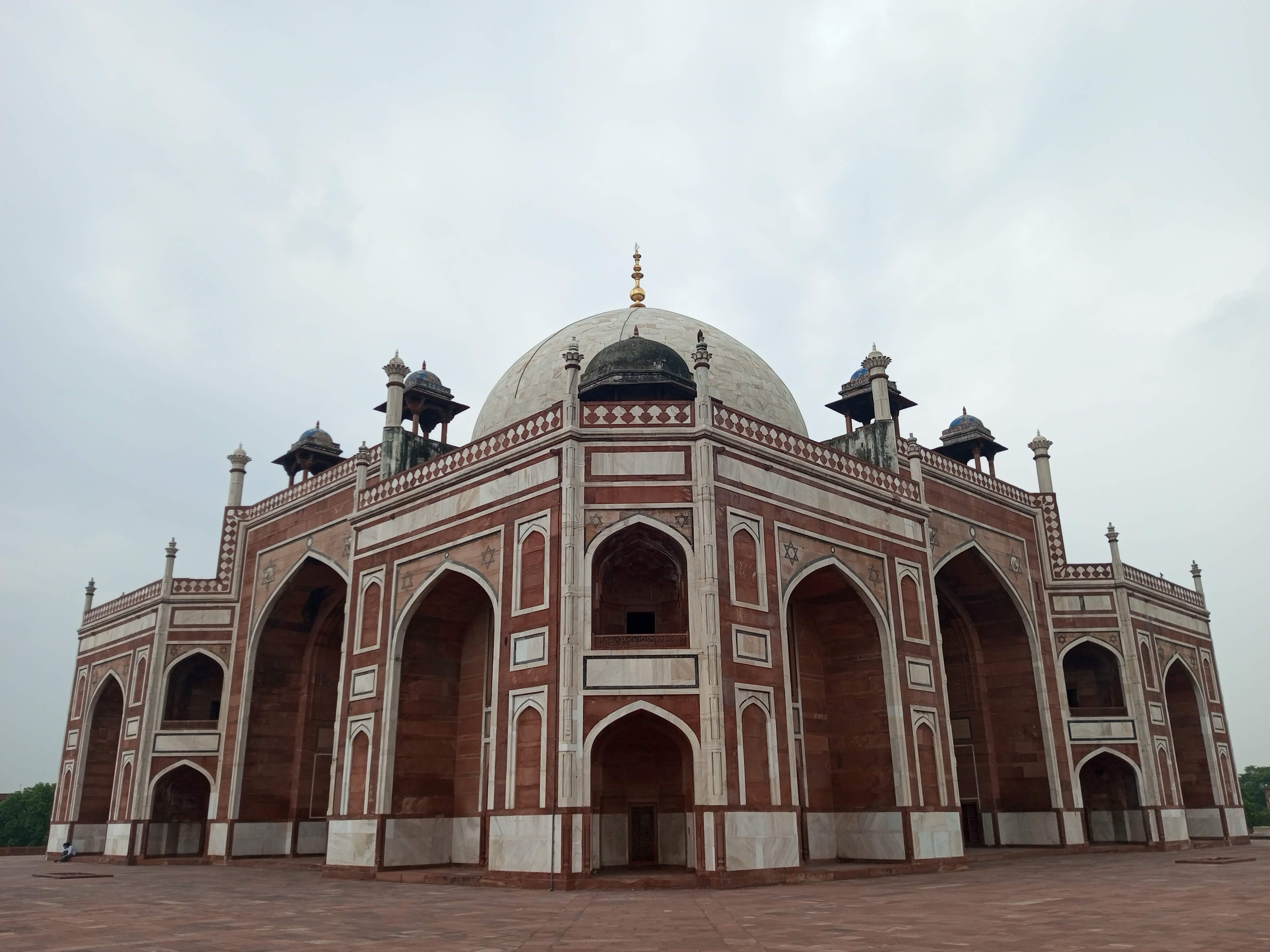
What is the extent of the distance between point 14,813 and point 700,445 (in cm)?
5484

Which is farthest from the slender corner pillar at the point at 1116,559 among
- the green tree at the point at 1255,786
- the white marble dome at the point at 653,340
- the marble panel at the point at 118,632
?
the green tree at the point at 1255,786

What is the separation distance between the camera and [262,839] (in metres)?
24.1

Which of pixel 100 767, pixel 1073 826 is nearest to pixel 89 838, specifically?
pixel 100 767

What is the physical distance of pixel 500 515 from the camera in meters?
17.5

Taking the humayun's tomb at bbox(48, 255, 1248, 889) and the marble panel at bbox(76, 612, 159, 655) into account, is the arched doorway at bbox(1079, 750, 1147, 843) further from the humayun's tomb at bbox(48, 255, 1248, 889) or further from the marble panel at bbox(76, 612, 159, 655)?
the marble panel at bbox(76, 612, 159, 655)

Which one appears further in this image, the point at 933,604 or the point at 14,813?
the point at 14,813

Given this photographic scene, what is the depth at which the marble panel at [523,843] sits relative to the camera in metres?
14.6

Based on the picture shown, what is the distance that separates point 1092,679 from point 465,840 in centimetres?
1737

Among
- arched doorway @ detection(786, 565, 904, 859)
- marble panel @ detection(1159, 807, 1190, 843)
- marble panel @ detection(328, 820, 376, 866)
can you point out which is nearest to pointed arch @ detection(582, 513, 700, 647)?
arched doorway @ detection(786, 565, 904, 859)

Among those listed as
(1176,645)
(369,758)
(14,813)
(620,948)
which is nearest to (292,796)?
(369,758)

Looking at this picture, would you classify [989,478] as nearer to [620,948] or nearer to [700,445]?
[700,445]

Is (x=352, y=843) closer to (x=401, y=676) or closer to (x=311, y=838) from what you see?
(x=401, y=676)

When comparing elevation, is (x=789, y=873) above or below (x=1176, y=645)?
below

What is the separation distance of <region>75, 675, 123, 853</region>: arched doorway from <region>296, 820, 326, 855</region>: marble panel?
768cm
